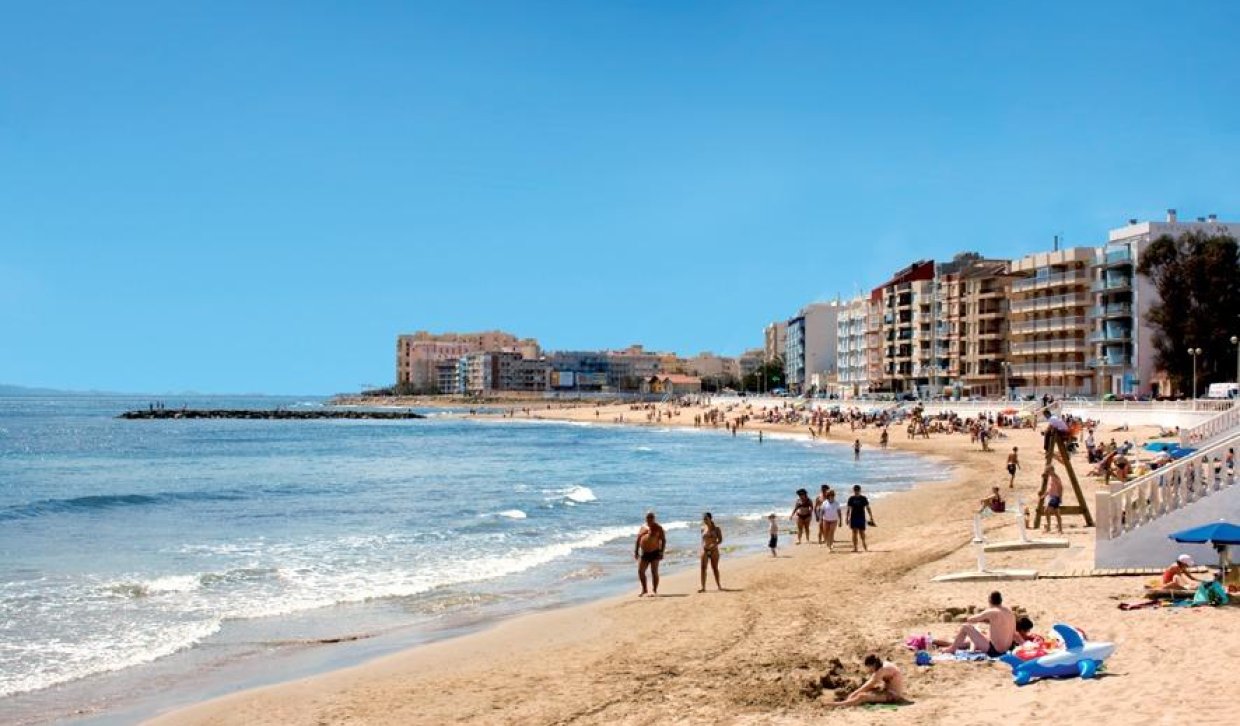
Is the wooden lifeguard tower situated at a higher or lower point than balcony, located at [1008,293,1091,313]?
lower

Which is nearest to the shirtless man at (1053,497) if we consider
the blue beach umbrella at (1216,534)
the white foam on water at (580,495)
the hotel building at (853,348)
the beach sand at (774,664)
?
the beach sand at (774,664)

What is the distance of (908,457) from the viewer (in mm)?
52500

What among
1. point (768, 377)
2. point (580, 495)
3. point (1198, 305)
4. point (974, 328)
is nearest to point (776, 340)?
point (768, 377)

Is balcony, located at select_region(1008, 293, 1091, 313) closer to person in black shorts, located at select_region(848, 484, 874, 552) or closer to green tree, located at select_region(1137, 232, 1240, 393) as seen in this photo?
green tree, located at select_region(1137, 232, 1240, 393)

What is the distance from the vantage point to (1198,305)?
204 feet

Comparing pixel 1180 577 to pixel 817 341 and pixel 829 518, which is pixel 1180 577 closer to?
pixel 829 518

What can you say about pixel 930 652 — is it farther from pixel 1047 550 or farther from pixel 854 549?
pixel 854 549

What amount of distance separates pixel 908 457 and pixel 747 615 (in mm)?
39739

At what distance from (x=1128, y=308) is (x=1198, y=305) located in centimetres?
725

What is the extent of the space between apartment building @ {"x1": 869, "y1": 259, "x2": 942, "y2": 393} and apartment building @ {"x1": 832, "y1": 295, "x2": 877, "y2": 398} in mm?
4264

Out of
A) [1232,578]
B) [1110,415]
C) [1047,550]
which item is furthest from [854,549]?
[1110,415]

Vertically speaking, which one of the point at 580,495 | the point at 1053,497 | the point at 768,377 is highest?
the point at 768,377

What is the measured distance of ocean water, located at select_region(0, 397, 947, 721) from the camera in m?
14.1

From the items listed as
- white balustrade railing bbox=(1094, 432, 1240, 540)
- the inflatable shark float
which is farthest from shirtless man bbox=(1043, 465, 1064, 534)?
the inflatable shark float
